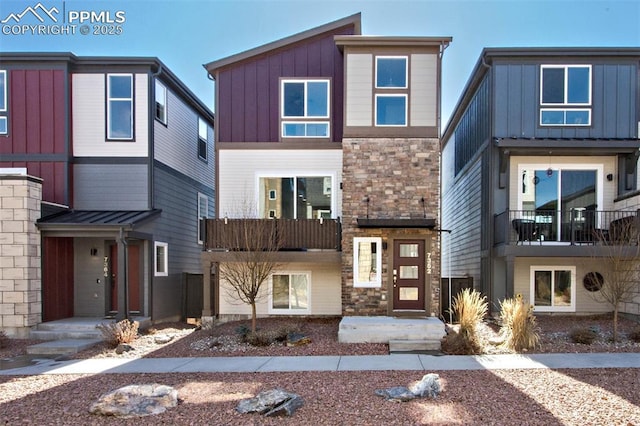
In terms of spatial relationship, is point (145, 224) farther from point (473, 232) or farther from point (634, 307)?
point (634, 307)

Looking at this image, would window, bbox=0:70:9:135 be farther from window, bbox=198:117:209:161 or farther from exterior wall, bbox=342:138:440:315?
exterior wall, bbox=342:138:440:315

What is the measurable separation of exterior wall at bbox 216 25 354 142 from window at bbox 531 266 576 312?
25.4 ft

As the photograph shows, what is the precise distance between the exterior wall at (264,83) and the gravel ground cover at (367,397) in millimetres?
6935

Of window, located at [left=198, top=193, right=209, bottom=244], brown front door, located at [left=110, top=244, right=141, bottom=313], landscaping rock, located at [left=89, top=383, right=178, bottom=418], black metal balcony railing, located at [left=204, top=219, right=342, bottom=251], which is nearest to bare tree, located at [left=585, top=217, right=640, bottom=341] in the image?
black metal balcony railing, located at [left=204, top=219, right=342, bottom=251]

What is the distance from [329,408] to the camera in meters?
5.82

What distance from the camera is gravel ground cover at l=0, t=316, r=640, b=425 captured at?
5.48 metres

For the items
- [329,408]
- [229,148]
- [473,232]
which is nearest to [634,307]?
[473,232]

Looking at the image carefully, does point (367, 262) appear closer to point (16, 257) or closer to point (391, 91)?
point (391, 91)

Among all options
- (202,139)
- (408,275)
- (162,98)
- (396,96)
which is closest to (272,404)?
(408,275)

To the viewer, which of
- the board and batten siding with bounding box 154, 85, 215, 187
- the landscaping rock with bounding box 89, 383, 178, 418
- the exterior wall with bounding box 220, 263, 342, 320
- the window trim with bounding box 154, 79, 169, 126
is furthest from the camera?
the board and batten siding with bounding box 154, 85, 215, 187

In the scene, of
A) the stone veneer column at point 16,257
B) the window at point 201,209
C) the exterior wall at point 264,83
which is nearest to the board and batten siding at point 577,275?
the exterior wall at point 264,83

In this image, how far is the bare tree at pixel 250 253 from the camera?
10578 millimetres

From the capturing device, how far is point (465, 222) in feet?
54.6

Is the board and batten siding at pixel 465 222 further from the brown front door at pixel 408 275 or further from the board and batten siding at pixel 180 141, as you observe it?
the board and batten siding at pixel 180 141
